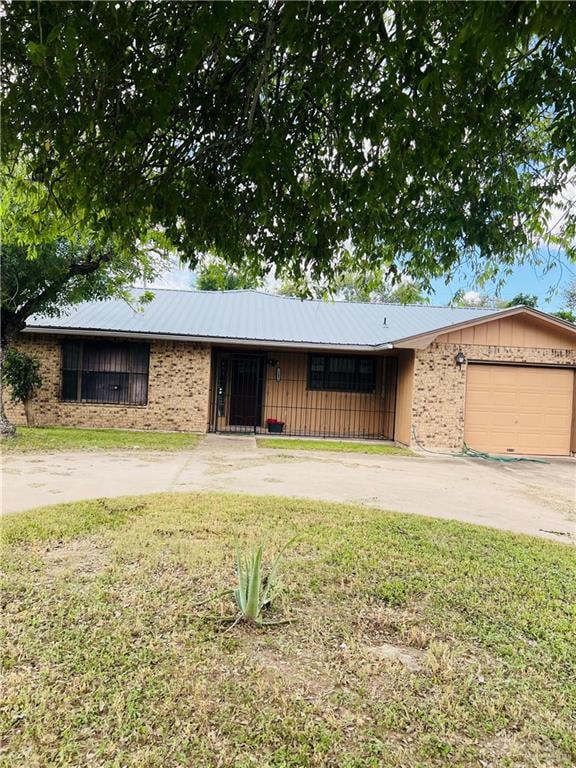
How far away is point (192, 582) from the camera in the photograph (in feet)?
12.8

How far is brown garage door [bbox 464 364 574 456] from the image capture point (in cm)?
1343

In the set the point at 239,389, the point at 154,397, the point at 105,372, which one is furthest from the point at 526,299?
the point at 105,372

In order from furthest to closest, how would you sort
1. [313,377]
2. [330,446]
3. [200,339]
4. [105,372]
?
1. [313,377]
2. [105,372]
3. [200,339]
4. [330,446]

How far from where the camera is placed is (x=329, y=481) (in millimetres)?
8500

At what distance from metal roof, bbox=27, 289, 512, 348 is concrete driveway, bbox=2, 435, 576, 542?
13.9ft

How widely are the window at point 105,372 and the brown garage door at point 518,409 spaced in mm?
9099

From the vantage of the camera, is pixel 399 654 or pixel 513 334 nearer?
pixel 399 654

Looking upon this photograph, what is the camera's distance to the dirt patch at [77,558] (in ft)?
13.3

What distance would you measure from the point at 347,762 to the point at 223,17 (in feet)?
11.5

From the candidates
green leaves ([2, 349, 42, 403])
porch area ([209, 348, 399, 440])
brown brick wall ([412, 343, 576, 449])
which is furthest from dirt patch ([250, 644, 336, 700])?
porch area ([209, 348, 399, 440])

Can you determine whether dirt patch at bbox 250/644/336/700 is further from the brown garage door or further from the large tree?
the brown garage door

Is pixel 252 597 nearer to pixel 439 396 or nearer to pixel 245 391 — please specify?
pixel 439 396

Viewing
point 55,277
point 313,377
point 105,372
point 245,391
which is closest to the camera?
point 55,277

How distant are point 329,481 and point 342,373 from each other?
25.2 ft
